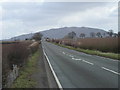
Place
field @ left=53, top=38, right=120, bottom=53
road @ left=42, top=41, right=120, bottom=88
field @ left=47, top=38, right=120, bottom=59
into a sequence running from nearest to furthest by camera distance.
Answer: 1. road @ left=42, top=41, right=120, bottom=88
2. field @ left=47, top=38, right=120, bottom=59
3. field @ left=53, top=38, right=120, bottom=53

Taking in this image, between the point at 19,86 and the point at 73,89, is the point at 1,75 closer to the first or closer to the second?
the point at 19,86

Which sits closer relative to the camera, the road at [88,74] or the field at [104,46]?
the road at [88,74]

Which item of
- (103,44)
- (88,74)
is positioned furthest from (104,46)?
(88,74)

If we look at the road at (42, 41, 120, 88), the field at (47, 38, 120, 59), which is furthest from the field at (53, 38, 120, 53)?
the road at (42, 41, 120, 88)

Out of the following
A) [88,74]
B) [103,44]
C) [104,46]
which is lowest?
[88,74]

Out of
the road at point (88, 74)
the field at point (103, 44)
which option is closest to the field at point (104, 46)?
the field at point (103, 44)

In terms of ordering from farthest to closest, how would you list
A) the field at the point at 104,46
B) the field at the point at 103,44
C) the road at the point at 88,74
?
the field at the point at 103,44
the field at the point at 104,46
the road at the point at 88,74

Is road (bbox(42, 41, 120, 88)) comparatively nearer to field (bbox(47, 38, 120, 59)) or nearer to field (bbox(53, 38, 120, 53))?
field (bbox(47, 38, 120, 59))

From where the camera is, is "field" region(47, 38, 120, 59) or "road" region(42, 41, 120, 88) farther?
"field" region(47, 38, 120, 59)

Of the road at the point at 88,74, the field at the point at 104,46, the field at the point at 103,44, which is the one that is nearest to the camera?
the road at the point at 88,74

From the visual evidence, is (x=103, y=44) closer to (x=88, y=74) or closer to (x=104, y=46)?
(x=104, y=46)

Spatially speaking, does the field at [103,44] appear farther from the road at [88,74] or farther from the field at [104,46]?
the road at [88,74]

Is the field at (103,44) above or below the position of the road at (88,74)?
above

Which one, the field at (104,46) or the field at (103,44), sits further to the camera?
the field at (103,44)
